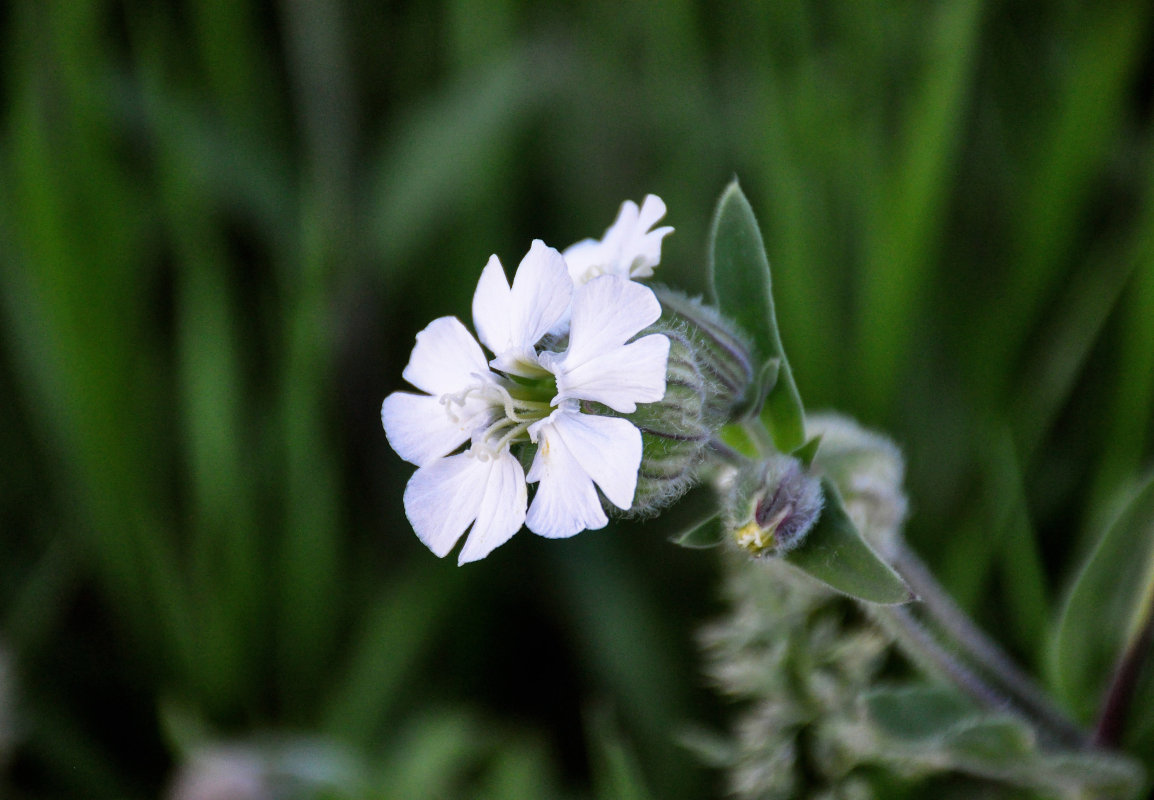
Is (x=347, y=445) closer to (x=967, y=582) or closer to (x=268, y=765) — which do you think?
(x=268, y=765)

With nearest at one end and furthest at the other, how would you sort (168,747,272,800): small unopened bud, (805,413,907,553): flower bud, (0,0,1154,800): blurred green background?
(805,413,907,553): flower bud → (168,747,272,800): small unopened bud → (0,0,1154,800): blurred green background

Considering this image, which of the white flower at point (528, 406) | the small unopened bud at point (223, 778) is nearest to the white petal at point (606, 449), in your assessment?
the white flower at point (528, 406)

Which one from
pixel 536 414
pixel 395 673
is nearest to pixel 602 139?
pixel 395 673

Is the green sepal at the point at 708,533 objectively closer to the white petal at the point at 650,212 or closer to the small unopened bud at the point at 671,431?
the small unopened bud at the point at 671,431

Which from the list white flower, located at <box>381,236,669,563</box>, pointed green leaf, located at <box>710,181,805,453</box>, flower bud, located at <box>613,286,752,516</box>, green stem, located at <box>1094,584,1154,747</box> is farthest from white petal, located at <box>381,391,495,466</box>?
green stem, located at <box>1094,584,1154,747</box>

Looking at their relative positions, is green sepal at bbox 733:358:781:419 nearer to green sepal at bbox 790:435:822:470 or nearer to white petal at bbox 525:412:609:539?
green sepal at bbox 790:435:822:470

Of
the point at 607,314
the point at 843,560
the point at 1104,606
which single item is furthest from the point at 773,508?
the point at 1104,606
